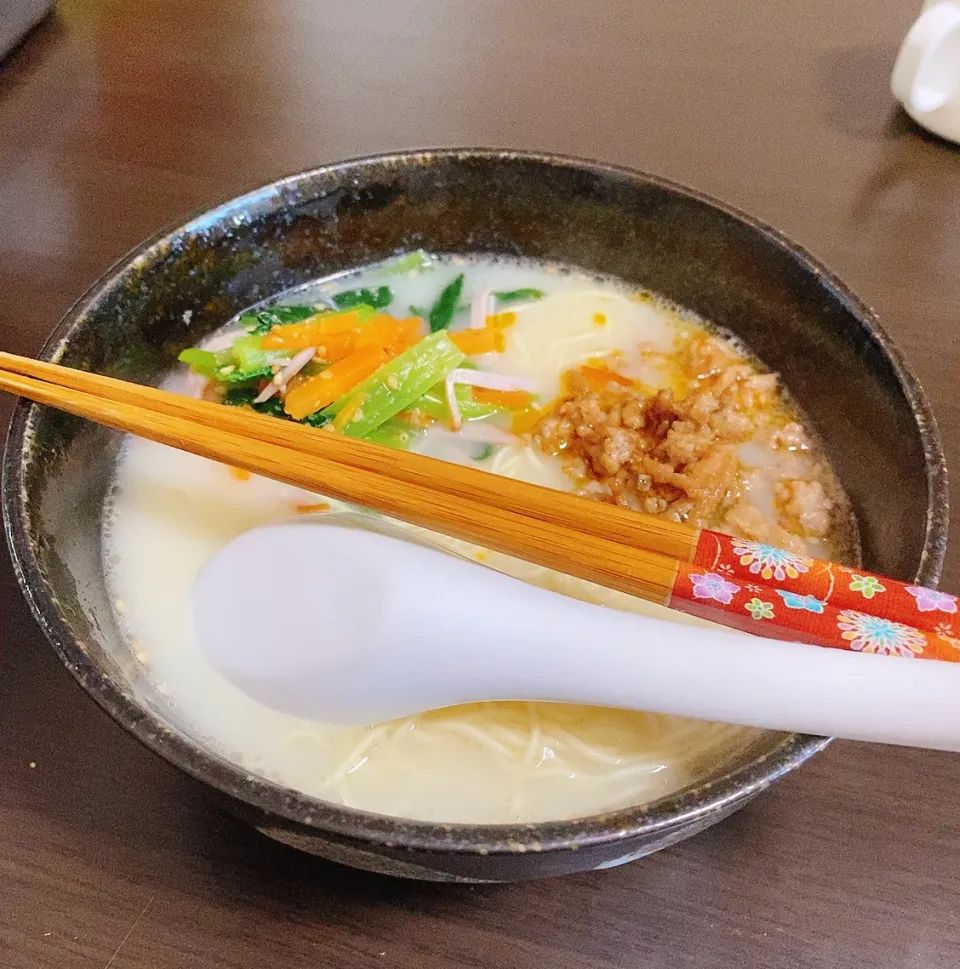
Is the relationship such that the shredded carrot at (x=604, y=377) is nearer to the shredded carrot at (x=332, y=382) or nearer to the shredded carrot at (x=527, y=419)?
the shredded carrot at (x=527, y=419)

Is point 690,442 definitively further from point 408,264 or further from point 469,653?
point 408,264

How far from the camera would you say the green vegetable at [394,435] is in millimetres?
1200

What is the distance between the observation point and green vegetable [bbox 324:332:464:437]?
1191 mm

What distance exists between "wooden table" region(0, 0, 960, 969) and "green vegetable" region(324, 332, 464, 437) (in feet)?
1.48

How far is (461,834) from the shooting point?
625mm

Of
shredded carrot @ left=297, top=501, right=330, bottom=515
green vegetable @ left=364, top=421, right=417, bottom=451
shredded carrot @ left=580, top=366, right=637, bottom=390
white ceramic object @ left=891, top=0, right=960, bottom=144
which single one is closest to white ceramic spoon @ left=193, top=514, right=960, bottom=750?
shredded carrot @ left=297, top=501, right=330, bottom=515

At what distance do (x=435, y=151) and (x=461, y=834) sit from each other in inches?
38.0

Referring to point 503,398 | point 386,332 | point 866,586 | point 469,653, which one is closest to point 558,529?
point 469,653

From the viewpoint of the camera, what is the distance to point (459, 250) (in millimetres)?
1415

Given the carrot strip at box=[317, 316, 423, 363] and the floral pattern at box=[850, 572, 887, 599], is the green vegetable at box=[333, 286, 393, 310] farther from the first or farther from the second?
the floral pattern at box=[850, 572, 887, 599]

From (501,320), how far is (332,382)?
306 mm

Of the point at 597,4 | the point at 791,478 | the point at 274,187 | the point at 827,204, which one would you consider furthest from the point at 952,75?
the point at 274,187

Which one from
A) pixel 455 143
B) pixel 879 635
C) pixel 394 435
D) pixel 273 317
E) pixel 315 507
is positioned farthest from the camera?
pixel 455 143

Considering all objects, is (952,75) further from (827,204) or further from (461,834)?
(461,834)
